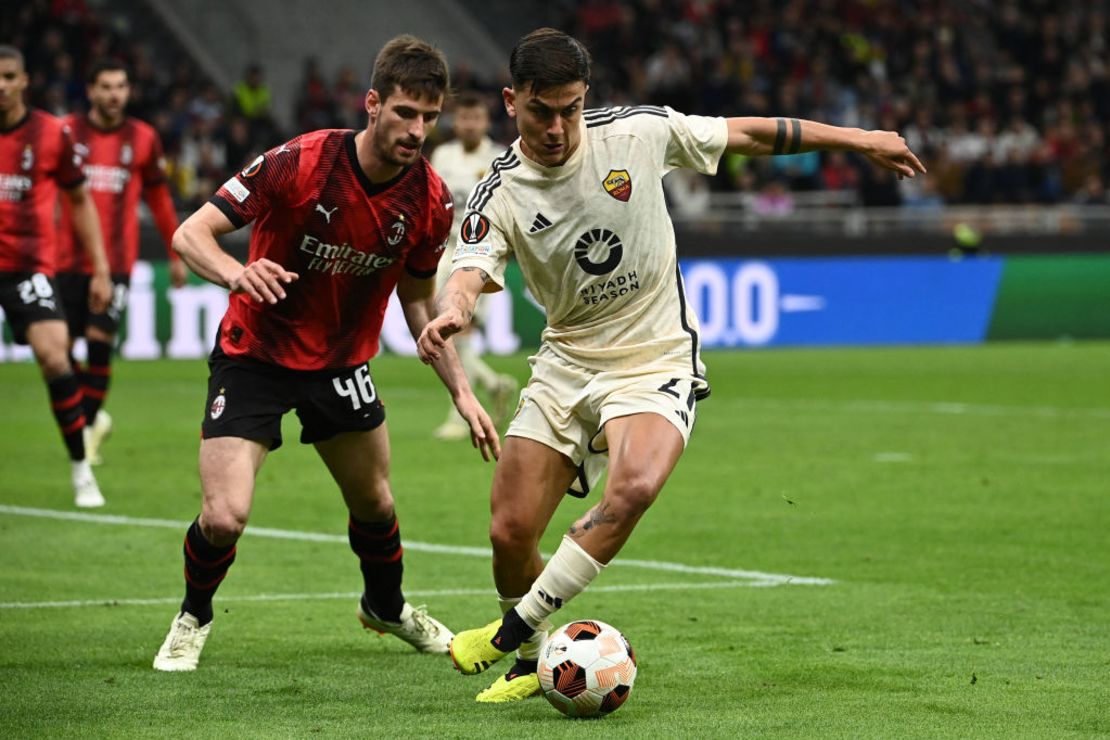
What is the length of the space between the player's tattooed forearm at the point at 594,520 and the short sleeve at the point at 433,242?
46.2 inches

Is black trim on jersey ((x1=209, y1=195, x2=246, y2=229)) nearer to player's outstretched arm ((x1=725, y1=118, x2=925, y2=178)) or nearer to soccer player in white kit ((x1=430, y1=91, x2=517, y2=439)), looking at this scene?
player's outstretched arm ((x1=725, y1=118, x2=925, y2=178))

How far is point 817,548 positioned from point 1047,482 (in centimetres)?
308

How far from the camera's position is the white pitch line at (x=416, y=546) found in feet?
27.9

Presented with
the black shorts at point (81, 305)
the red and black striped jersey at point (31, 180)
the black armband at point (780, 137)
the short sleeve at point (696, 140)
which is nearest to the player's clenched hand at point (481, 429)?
the short sleeve at point (696, 140)

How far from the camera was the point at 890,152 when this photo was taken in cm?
632

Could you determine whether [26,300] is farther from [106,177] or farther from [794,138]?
[794,138]

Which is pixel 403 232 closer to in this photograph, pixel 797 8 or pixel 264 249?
pixel 264 249

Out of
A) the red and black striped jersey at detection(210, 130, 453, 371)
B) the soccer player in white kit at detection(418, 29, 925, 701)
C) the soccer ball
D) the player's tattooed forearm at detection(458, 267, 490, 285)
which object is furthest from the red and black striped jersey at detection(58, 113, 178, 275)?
the soccer ball

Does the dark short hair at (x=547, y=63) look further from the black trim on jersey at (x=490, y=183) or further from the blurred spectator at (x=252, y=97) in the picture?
the blurred spectator at (x=252, y=97)

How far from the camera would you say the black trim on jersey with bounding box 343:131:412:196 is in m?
6.46

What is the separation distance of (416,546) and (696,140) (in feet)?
12.3

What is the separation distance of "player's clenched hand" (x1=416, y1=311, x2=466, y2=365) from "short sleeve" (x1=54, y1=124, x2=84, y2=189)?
5.72m

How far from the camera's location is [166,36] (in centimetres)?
3042

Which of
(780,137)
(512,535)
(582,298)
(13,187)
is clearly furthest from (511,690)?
(13,187)
